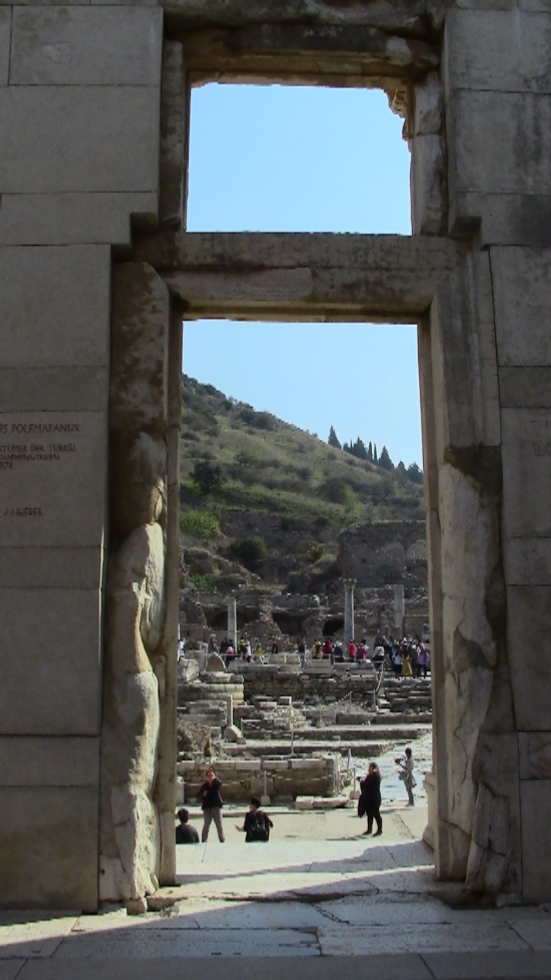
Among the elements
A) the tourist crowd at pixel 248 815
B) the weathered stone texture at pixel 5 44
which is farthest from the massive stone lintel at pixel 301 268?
the tourist crowd at pixel 248 815

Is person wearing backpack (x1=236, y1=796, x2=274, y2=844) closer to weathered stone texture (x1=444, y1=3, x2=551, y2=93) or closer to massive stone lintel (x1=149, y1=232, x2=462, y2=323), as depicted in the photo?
massive stone lintel (x1=149, y1=232, x2=462, y2=323)

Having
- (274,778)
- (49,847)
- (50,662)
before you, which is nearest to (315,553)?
(274,778)

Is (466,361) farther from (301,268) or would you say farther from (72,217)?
(72,217)

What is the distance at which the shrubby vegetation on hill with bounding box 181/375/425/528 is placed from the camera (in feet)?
318

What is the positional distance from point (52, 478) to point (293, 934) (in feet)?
10.9

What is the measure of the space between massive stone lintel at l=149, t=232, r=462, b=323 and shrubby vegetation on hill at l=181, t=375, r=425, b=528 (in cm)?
7772

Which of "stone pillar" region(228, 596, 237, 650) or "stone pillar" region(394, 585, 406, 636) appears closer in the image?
"stone pillar" region(228, 596, 237, 650)

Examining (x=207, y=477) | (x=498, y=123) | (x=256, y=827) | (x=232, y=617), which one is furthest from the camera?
(x=207, y=477)

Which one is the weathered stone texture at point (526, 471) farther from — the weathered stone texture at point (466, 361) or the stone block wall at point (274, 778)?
the stone block wall at point (274, 778)

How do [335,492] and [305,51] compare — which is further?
[335,492]

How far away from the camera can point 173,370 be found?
24.6 ft

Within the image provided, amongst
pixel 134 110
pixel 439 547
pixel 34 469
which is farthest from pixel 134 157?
pixel 439 547

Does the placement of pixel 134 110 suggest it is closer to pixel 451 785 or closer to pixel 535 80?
pixel 535 80

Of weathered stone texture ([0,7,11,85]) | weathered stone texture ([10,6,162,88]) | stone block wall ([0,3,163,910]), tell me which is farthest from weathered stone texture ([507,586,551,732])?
weathered stone texture ([0,7,11,85])
